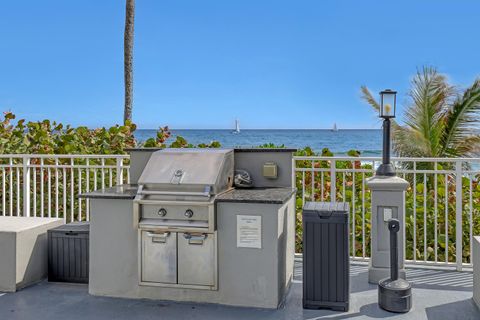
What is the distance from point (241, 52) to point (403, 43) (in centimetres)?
1137

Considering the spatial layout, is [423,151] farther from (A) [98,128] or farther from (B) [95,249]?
(B) [95,249]

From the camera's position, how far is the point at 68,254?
4293mm

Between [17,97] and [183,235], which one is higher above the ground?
[17,97]

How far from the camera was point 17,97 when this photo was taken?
27.6 m

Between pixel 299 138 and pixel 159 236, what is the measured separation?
39.7m

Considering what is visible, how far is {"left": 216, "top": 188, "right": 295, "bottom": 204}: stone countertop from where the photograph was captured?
11.6ft

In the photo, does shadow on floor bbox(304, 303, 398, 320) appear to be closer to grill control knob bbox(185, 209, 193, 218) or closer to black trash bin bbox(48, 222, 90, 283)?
grill control knob bbox(185, 209, 193, 218)

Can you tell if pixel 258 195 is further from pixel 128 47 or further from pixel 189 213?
pixel 128 47

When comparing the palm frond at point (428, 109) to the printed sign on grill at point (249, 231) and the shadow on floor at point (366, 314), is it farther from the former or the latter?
A: the printed sign on grill at point (249, 231)

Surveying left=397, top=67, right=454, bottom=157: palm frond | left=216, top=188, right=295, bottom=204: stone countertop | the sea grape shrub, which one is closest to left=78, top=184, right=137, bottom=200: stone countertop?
left=216, top=188, right=295, bottom=204: stone countertop

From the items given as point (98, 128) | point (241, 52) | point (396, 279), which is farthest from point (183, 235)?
point (241, 52)

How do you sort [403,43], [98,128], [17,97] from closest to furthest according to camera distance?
1. [98,128]
2. [17,97]
3. [403,43]

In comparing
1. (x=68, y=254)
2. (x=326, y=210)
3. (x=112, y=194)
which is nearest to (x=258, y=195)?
(x=326, y=210)

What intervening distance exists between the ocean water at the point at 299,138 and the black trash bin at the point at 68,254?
107 feet
